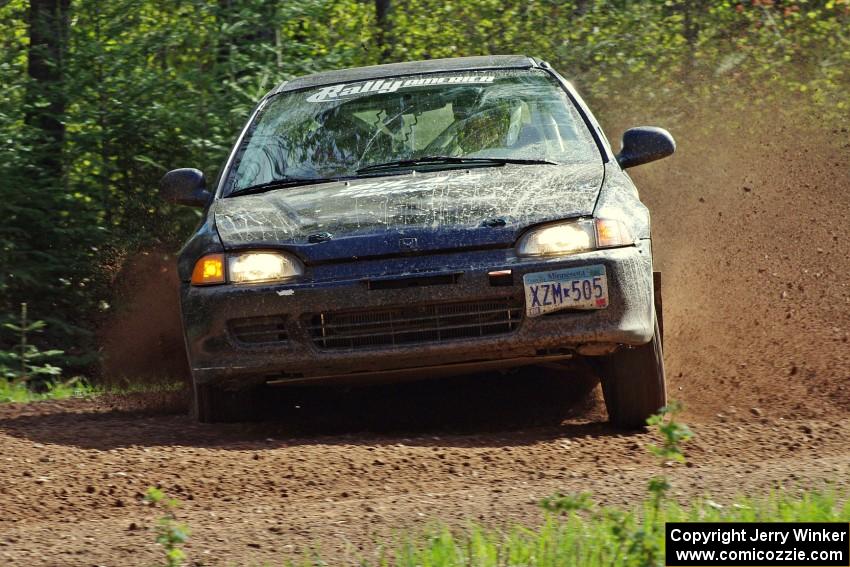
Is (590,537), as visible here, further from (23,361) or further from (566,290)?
(23,361)

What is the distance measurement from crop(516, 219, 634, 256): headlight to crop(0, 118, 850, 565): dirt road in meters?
0.83

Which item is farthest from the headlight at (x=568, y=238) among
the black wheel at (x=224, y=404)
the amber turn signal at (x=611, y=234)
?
the black wheel at (x=224, y=404)

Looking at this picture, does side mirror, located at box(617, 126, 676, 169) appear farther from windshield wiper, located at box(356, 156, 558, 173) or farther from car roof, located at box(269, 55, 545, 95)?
car roof, located at box(269, 55, 545, 95)

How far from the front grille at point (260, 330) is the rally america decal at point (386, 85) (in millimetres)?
1909

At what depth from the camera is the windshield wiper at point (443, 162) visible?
612 cm

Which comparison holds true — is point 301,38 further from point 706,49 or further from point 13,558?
point 13,558

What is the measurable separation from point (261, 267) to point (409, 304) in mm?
650

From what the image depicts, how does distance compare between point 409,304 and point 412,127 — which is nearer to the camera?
point 409,304

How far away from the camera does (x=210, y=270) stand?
5.47 m

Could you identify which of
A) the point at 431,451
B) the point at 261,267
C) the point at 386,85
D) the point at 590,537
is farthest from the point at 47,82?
the point at 590,537

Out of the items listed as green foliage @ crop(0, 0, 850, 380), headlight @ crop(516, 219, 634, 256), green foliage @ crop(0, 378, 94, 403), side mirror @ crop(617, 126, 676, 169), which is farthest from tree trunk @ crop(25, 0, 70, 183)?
headlight @ crop(516, 219, 634, 256)

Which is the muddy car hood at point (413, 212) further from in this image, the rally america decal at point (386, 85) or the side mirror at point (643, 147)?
the rally america decal at point (386, 85)

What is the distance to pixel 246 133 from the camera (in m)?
6.80

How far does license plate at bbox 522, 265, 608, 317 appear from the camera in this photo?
17.1ft
